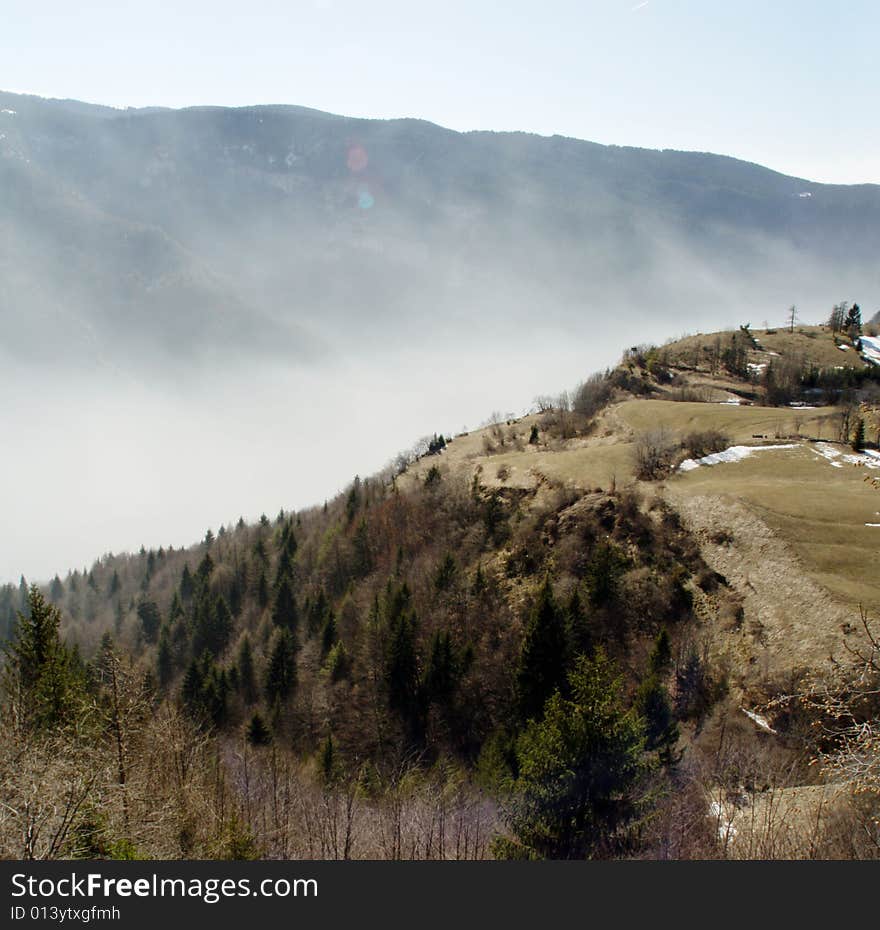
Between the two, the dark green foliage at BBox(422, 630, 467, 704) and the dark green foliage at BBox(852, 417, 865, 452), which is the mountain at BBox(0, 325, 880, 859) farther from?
the dark green foliage at BBox(852, 417, 865, 452)

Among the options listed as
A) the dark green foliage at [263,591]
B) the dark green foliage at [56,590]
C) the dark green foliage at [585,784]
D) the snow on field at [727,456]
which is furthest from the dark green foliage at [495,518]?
the dark green foliage at [56,590]

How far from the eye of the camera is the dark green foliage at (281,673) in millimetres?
66625

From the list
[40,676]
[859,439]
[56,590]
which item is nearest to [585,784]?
[40,676]

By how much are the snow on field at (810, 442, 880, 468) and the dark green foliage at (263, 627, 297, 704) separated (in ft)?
218

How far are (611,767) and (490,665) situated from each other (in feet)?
93.8

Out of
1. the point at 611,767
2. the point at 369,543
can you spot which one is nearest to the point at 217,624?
the point at 369,543

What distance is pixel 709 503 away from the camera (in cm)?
5578

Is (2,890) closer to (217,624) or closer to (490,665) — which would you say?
(490,665)

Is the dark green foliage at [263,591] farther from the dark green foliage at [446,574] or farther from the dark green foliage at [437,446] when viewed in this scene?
the dark green foliage at [446,574]

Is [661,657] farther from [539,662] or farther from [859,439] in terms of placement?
[859,439]

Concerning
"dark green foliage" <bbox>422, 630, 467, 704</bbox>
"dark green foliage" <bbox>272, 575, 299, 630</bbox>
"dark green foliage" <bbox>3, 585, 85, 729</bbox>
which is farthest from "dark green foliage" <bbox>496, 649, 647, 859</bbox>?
"dark green foliage" <bbox>272, 575, 299, 630</bbox>

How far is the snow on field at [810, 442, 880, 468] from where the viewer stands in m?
64.9

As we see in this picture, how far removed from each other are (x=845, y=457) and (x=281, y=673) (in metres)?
70.5

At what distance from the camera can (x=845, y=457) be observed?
67.3 meters
